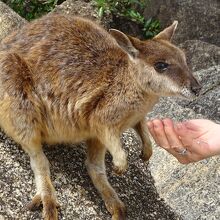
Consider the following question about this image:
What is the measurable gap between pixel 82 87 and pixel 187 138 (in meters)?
0.96

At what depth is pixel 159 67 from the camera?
4535 mm

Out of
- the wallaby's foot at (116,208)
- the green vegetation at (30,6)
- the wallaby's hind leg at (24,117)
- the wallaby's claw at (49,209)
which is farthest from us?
the green vegetation at (30,6)

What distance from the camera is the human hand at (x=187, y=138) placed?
4727mm

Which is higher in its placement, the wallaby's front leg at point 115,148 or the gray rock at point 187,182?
the wallaby's front leg at point 115,148

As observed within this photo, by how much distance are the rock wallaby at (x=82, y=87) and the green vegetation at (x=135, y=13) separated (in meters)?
5.48

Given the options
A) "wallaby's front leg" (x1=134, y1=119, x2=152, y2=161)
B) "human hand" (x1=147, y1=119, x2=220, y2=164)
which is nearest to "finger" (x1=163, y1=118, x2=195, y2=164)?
"human hand" (x1=147, y1=119, x2=220, y2=164)

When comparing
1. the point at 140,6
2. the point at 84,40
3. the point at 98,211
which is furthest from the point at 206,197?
the point at 140,6

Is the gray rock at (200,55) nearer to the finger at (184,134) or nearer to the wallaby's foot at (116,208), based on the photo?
the finger at (184,134)

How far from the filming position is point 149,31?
10.8 meters

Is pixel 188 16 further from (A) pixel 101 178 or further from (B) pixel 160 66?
(A) pixel 101 178

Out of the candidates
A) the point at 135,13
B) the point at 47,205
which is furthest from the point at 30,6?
the point at 47,205

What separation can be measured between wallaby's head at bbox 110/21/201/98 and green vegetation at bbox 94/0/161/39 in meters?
5.54

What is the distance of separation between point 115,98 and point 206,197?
167 cm

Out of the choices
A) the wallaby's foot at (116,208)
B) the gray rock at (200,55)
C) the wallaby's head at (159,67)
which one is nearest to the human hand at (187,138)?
the wallaby's head at (159,67)
